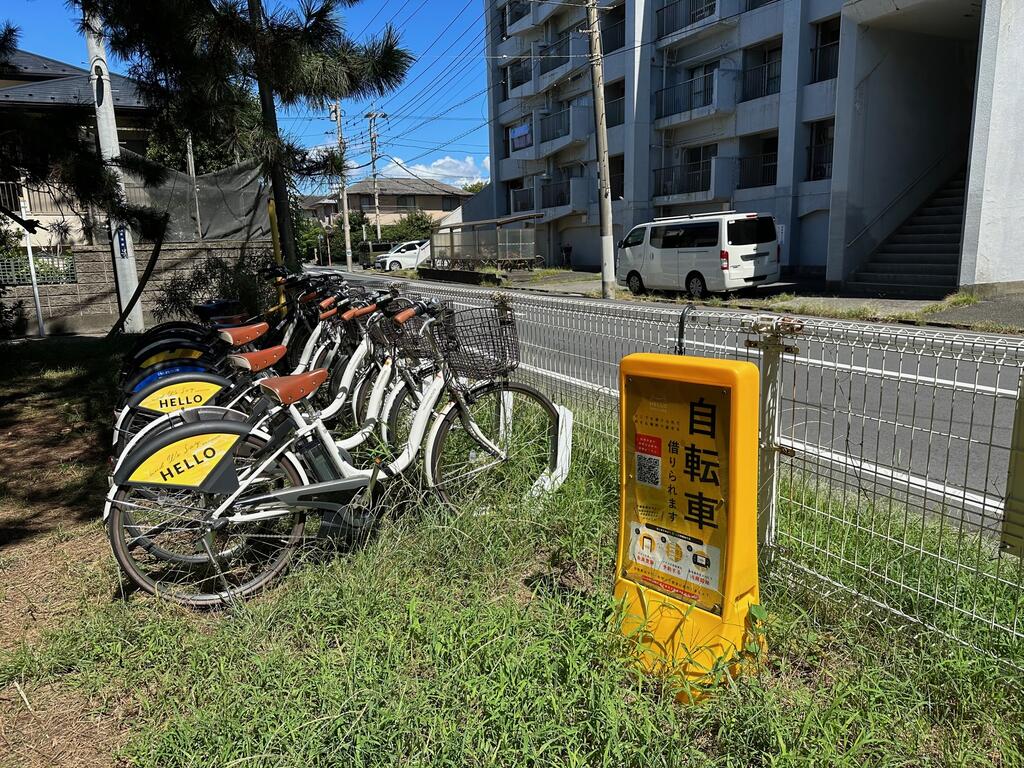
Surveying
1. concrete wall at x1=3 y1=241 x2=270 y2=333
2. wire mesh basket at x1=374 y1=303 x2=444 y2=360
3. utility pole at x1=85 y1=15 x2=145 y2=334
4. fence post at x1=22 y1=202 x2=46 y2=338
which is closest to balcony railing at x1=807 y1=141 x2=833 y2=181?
concrete wall at x1=3 y1=241 x2=270 y2=333

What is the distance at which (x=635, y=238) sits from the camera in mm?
19016

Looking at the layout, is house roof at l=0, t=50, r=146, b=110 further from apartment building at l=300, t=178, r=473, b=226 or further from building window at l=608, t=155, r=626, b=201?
apartment building at l=300, t=178, r=473, b=226

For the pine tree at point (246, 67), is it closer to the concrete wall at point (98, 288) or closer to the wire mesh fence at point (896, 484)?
the concrete wall at point (98, 288)

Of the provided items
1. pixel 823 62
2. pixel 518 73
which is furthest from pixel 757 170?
pixel 518 73

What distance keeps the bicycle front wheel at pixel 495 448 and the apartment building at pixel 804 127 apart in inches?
489

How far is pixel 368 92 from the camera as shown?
8914 mm

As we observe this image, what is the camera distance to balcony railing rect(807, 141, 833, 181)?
19.9 meters

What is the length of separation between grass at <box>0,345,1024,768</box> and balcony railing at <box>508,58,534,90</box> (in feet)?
110

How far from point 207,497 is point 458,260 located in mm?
27320

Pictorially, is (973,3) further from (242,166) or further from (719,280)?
(242,166)

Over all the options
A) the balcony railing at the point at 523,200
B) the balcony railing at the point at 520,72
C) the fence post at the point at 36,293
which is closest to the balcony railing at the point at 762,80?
the balcony railing at the point at 523,200

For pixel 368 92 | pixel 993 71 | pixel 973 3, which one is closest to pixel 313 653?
pixel 368 92

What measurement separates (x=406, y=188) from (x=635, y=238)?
50.6m

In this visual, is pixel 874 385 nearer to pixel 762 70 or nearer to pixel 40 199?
pixel 40 199
